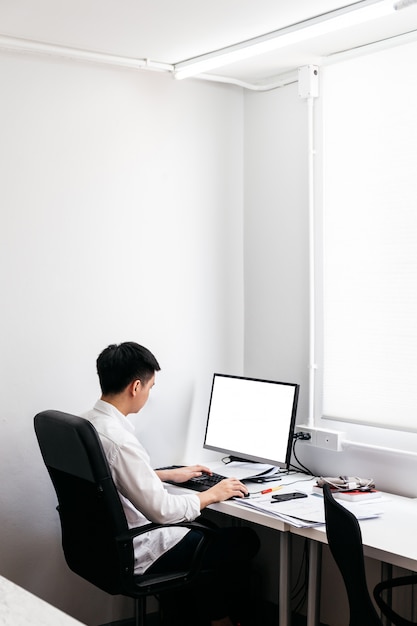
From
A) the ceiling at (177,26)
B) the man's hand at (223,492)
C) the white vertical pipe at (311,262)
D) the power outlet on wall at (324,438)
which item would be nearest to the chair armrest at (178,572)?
the man's hand at (223,492)

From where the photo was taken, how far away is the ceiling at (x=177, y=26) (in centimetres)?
285

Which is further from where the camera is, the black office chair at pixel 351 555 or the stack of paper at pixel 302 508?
the stack of paper at pixel 302 508

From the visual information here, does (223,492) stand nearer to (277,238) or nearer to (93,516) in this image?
(93,516)

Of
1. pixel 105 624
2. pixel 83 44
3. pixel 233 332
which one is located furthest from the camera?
pixel 233 332

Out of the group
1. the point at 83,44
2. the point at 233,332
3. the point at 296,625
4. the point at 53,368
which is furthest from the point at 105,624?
the point at 83,44

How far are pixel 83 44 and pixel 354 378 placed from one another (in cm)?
180

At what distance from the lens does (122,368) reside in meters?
3.14

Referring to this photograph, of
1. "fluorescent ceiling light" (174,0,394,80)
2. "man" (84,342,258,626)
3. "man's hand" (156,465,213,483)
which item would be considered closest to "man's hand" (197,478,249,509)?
"man" (84,342,258,626)

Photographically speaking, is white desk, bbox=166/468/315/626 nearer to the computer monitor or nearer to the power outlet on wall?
the computer monitor

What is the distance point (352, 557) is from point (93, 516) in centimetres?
96

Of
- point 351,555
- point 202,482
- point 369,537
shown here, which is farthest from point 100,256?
point 351,555

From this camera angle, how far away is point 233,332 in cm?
407

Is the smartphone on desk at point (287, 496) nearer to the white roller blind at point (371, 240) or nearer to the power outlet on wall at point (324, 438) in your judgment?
the power outlet on wall at point (324, 438)

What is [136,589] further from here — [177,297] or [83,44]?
[83,44]
